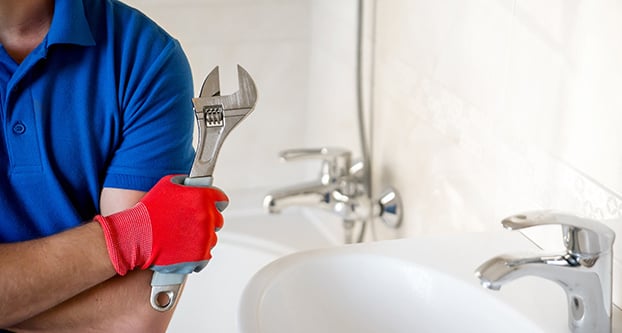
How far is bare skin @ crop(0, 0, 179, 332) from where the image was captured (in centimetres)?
93

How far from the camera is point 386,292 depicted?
42.9 inches

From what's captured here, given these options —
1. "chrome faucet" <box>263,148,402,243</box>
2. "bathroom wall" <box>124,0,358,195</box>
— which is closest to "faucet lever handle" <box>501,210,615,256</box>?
"chrome faucet" <box>263,148,402,243</box>

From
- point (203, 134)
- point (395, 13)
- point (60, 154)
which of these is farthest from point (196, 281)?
point (203, 134)

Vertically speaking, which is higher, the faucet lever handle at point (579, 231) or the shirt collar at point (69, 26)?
the shirt collar at point (69, 26)

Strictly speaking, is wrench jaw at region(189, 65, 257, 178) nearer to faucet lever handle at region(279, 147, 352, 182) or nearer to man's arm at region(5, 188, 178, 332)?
man's arm at region(5, 188, 178, 332)

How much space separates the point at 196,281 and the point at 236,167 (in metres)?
0.35

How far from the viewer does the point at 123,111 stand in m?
1.07

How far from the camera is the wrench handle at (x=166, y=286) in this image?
0.97m

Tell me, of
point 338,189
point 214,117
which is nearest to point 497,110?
point 214,117

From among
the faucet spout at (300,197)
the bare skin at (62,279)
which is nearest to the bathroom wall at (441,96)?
the faucet spout at (300,197)

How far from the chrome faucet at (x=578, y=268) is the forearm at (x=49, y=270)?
419mm

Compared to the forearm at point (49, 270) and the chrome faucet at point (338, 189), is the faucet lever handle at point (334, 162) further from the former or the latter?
the forearm at point (49, 270)

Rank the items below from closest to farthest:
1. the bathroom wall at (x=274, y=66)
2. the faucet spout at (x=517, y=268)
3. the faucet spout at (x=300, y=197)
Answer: the faucet spout at (x=517, y=268) → the faucet spout at (x=300, y=197) → the bathroom wall at (x=274, y=66)

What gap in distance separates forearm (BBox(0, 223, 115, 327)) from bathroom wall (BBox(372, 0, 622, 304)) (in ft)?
1.84
